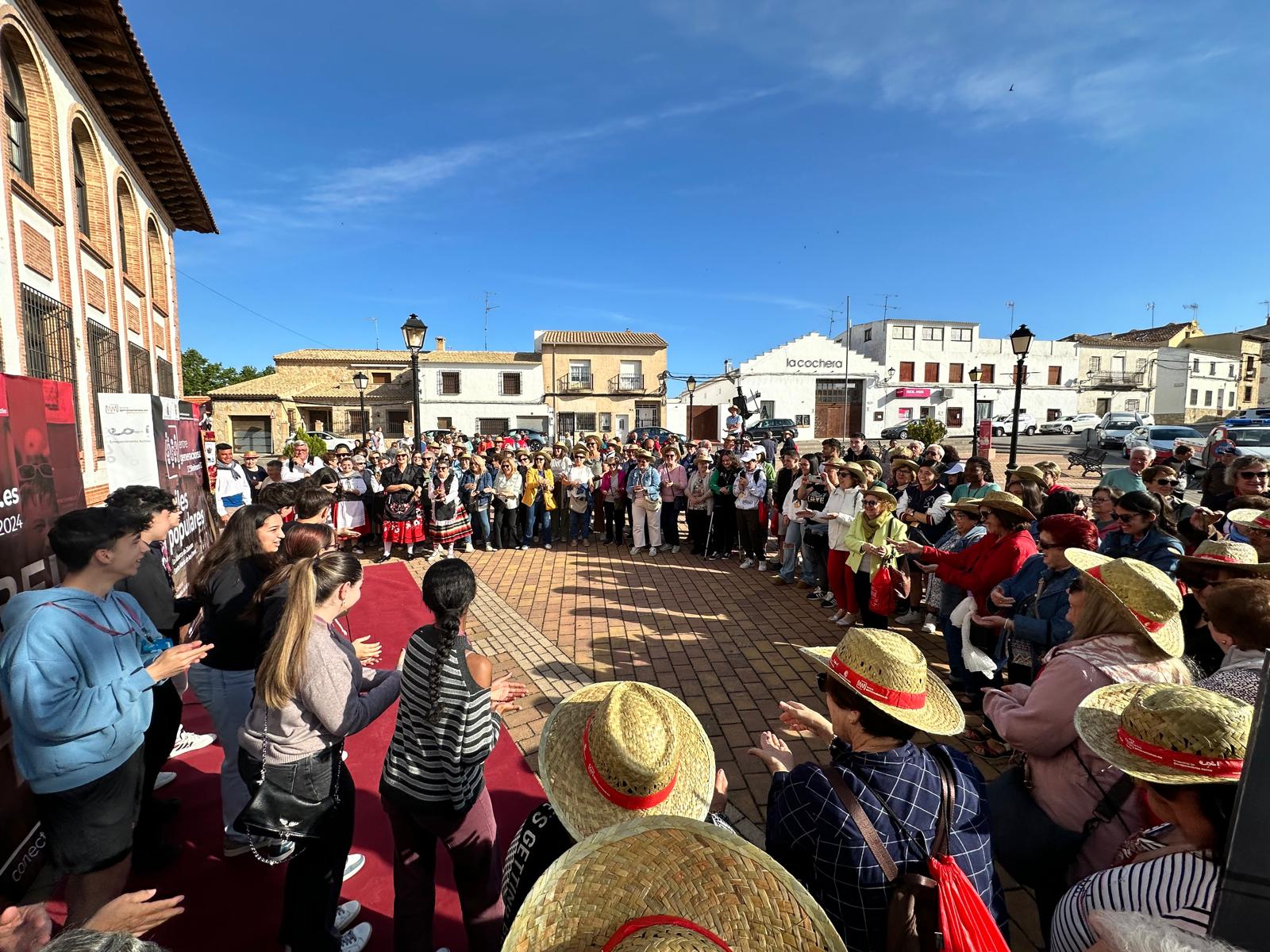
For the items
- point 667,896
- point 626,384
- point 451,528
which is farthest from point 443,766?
point 626,384

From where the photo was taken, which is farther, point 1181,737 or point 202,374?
point 202,374

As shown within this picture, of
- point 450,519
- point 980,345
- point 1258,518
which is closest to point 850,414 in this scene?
point 980,345

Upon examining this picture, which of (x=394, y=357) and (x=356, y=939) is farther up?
(x=394, y=357)

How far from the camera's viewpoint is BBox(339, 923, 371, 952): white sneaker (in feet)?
7.97

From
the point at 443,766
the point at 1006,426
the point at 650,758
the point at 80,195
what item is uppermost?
the point at 80,195

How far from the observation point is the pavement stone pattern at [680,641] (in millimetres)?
3840

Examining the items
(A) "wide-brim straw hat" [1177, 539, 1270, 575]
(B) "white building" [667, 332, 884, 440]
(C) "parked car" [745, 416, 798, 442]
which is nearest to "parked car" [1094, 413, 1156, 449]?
(C) "parked car" [745, 416, 798, 442]

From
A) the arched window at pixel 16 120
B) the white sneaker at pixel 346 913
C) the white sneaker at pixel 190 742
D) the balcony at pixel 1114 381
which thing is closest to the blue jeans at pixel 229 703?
the white sneaker at pixel 346 913

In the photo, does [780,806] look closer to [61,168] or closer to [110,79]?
[61,168]

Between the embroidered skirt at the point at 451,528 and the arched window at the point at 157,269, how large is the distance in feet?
29.6

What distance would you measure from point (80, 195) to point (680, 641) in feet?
39.1

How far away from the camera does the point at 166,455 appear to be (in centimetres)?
478

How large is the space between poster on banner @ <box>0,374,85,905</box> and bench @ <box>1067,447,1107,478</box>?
2436 cm

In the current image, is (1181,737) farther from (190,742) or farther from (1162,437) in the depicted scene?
(1162,437)
